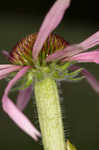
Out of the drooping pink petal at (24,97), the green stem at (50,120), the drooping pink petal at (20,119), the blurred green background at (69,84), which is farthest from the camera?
the blurred green background at (69,84)

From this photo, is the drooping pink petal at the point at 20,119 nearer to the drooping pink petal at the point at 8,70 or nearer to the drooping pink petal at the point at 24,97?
the drooping pink petal at the point at 8,70

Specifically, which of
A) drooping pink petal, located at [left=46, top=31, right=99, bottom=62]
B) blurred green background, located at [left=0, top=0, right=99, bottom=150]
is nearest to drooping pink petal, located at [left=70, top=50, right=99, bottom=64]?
drooping pink petal, located at [left=46, top=31, right=99, bottom=62]

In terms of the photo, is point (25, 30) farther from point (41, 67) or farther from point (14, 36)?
point (41, 67)

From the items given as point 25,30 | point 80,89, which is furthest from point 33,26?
point 80,89

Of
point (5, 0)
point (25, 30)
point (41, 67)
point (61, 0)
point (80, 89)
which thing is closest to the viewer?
point (61, 0)

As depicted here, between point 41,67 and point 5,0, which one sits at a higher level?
point 5,0

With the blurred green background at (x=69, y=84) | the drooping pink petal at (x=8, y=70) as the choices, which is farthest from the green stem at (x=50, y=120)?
the blurred green background at (x=69, y=84)
